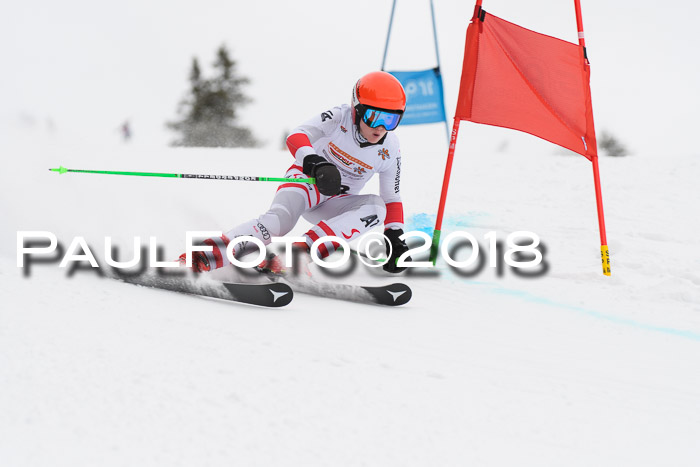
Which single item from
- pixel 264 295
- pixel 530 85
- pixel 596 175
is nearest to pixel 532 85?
pixel 530 85

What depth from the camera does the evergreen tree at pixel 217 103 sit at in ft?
88.0

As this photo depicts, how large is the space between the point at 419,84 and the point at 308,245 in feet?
16.7

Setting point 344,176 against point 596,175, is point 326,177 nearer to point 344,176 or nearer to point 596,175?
point 344,176

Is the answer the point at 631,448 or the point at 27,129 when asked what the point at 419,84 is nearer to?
the point at 27,129

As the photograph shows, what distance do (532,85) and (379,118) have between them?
159 cm

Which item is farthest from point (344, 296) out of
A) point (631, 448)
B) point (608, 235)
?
point (608, 235)

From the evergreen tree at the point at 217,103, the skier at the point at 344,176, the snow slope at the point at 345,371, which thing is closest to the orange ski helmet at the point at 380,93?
the skier at the point at 344,176

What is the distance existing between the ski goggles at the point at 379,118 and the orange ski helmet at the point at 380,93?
26mm

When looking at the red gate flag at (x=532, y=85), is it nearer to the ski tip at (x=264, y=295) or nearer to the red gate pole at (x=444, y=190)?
the red gate pole at (x=444, y=190)

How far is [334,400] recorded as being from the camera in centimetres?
169

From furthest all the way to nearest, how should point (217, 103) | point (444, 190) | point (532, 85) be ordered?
1. point (217, 103)
2. point (444, 190)
3. point (532, 85)

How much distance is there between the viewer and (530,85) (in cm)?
451

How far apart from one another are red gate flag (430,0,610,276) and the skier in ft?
2.57

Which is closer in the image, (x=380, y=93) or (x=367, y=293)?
(x=367, y=293)
